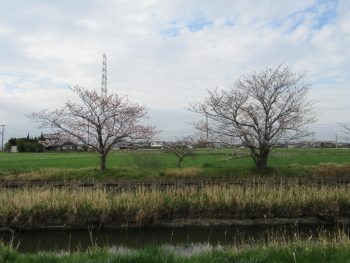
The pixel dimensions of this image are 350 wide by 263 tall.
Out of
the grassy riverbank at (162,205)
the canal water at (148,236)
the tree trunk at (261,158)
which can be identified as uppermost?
the tree trunk at (261,158)

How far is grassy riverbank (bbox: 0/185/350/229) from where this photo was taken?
16.7 metres

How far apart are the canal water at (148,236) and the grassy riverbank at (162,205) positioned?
517 mm

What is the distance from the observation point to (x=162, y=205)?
17.3m

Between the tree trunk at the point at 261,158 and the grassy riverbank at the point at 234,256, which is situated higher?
the tree trunk at the point at 261,158

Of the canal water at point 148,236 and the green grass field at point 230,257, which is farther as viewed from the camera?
the canal water at point 148,236

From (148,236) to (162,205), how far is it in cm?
189

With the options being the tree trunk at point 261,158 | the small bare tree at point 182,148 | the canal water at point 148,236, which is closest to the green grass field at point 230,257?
the canal water at point 148,236

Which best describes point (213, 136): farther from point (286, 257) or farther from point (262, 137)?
point (286, 257)

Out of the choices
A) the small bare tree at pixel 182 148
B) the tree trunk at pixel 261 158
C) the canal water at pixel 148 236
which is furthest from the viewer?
the small bare tree at pixel 182 148

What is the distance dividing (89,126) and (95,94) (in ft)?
8.64

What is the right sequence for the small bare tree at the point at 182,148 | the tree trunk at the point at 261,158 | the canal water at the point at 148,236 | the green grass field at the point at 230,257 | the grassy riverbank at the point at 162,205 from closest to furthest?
the green grass field at the point at 230,257, the canal water at the point at 148,236, the grassy riverbank at the point at 162,205, the tree trunk at the point at 261,158, the small bare tree at the point at 182,148

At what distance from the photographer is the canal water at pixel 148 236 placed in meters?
14.4

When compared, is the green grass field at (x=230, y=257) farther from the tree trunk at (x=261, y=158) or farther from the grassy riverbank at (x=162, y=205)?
the tree trunk at (x=261, y=158)

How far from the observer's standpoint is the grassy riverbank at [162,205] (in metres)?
16.7
